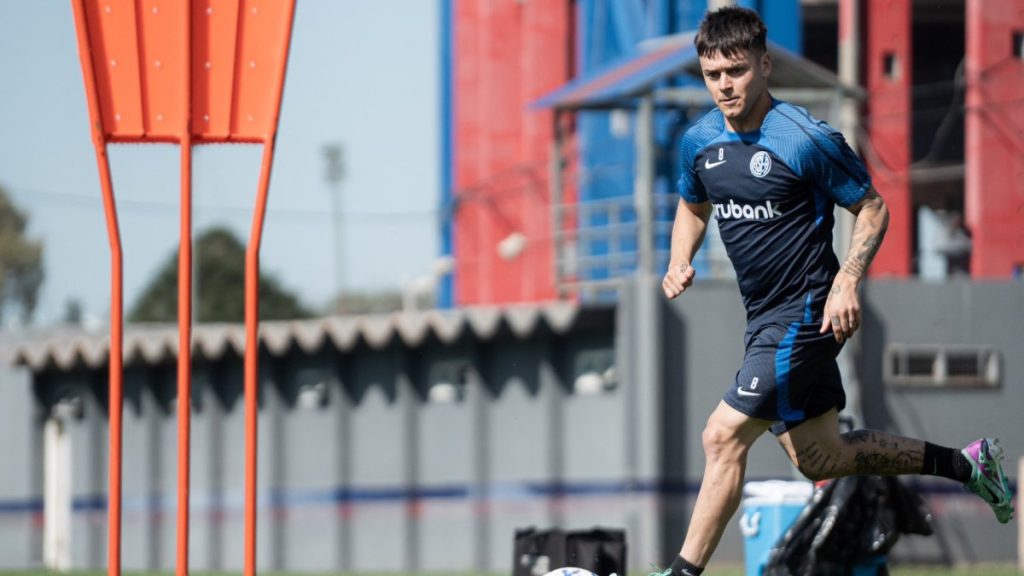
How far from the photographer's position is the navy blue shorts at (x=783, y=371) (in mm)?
6797

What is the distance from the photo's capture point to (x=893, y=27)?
78.2 feet

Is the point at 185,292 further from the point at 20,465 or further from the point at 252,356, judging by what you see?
the point at 20,465

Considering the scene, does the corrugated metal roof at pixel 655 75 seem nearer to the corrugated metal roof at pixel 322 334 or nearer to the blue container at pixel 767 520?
the corrugated metal roof at pixel 322 334

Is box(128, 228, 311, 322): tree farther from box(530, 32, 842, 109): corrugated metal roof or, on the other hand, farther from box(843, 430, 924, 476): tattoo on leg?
box(843, 430, 924, 476): tattoo on leg

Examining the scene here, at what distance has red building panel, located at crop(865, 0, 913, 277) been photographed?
77.3 ft

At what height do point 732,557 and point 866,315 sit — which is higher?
point 866,315

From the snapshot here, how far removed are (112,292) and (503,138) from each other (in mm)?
20669

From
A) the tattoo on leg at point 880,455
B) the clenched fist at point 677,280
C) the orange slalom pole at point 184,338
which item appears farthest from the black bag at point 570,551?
the orange slalom pole at point 184,338

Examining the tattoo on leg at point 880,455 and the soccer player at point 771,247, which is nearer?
the soccer player at point 771,247

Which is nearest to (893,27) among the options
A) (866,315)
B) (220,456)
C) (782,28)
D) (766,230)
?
(782,28)

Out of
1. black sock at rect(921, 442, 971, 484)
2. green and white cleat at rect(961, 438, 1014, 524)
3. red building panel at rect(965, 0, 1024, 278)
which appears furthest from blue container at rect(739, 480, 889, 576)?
red building panel at rect(965, 0, 1024, 278)

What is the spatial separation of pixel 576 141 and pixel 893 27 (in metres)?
4.27

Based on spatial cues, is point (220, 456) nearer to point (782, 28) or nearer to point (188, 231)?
point (782, 28)

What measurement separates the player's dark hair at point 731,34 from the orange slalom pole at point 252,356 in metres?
1.66
